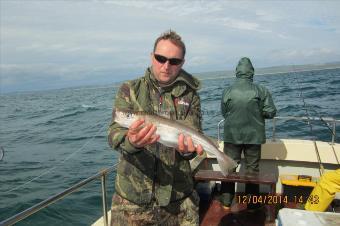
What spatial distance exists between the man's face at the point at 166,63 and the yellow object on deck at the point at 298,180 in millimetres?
4864

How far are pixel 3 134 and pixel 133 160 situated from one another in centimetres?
3126

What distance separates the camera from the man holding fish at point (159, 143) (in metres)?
3.25

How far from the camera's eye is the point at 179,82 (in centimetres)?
341

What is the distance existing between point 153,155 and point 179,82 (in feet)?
2.48

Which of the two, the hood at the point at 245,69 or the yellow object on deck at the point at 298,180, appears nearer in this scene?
the hood at the point at 245,69

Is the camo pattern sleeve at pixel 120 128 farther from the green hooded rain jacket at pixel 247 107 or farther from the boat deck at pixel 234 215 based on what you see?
the boat deck at pixel 234 215

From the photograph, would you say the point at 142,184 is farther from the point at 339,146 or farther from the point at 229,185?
the point at 339,146

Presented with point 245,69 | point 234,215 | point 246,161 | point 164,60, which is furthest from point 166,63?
point 234,215

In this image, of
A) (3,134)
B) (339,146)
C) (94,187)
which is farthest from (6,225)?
(3,134)

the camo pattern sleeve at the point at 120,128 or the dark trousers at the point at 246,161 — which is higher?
the camo pattern sleeve at the point at 120,128

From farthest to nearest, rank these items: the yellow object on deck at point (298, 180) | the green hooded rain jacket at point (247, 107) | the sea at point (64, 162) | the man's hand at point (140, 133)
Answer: the sea at point (64, 162)
the yellow object on deck at point (298, 180)
the green hooded rain jacket at point (247, 107)
the man's hand at point (140, 133)

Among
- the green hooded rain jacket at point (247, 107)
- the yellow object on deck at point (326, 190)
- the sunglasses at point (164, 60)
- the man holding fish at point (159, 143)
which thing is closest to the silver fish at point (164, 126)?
the man holding fish at point (159, 143)

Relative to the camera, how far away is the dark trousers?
6.80 m

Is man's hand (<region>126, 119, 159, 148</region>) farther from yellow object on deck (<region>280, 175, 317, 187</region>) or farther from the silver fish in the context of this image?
yellow object on deck (<region>280, 175, 317, 187</region>)
